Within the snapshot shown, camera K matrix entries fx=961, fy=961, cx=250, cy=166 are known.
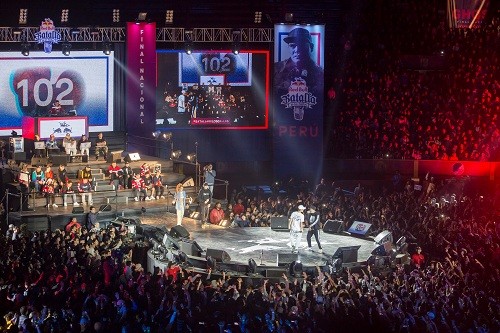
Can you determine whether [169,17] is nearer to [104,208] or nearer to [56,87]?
[56,87]

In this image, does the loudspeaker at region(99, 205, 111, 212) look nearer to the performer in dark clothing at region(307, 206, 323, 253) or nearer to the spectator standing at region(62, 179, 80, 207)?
the spectator standing at region(62, 179, 80, 207)

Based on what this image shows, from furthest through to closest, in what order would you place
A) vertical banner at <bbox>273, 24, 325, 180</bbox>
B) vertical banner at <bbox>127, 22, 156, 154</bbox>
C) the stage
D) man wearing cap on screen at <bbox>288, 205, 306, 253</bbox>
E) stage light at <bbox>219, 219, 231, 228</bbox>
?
vertical banner at <bbox>273, 24, 325, 180</bbox>, vertical banner at <bbox>127, 22, 156, 154</bbox>, stage light at <bbox>219, 219, 231, 228</bbox>, man wearing cap on screen at <bbox>288, 205, 306, 253</bbox>, the stage

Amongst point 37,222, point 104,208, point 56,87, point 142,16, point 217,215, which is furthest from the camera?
point 56,87

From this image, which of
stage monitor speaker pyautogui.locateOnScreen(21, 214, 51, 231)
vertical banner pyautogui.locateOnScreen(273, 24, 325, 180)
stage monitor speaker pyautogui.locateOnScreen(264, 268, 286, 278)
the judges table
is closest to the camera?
stage monitor speaker pyautogui.locateOnScreen(264, 268, 286, 278)

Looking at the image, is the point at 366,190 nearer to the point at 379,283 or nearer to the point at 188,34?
the point at 188,34

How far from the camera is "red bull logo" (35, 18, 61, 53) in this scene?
3469cm

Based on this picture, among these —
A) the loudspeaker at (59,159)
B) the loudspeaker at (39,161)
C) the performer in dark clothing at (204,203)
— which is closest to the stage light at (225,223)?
the performer in dark clothing at (204,203)

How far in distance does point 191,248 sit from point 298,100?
11.8 meters

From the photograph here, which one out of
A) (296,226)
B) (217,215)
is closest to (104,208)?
(217,215)

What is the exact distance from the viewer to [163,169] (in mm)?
36281

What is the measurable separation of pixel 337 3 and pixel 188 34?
22.9ft

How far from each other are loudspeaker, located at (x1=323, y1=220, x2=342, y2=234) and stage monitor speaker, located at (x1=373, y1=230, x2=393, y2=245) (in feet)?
5.99

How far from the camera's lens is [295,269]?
998 inches

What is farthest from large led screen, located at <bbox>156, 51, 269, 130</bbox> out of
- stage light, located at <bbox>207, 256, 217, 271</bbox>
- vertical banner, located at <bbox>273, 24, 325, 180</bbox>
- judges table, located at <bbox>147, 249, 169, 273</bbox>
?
stage light, located at <bbox>207, 256, 217, 271</bbox>
